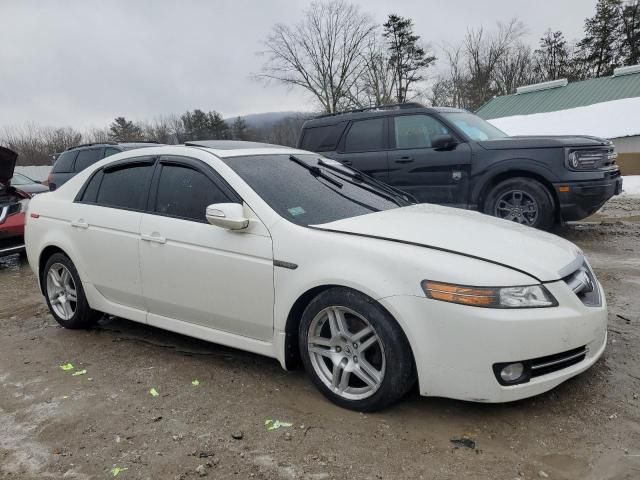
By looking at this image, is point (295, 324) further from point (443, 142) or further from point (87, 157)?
point (87, 157)

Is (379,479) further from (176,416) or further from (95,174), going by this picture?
(95,174)

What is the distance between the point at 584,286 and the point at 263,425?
203 cm

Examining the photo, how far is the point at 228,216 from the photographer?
126 inches

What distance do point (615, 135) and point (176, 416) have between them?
23.3 metres

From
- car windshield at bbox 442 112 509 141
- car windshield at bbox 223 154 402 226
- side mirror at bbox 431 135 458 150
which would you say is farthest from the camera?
car windshield at bbox 442 112 509 141

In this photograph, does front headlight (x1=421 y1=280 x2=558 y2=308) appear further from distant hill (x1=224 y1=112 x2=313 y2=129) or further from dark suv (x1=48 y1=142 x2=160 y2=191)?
distant hill (x1=224 y1=112 x2=313 y2=129)

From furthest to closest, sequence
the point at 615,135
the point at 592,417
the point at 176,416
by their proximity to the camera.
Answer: the point at 615,135 < the point at 176,416 < the point at 592,417

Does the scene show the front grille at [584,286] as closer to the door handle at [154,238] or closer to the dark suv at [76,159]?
the door handle at [154,238]

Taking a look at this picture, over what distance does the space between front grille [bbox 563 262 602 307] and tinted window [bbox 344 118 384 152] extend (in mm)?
5097

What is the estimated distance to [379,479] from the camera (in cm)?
235

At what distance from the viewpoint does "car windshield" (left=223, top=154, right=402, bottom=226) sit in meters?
3.33

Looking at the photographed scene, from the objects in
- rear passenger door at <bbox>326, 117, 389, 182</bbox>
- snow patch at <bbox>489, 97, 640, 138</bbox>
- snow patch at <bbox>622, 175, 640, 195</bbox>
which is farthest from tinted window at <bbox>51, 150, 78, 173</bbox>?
snow patch at <bbox>489, 97, 640, 138</bbox>

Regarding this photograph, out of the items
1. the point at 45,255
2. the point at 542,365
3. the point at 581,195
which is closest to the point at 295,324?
the point at 542,365

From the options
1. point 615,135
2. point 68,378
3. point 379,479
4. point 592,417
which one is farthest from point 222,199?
point 615,135
